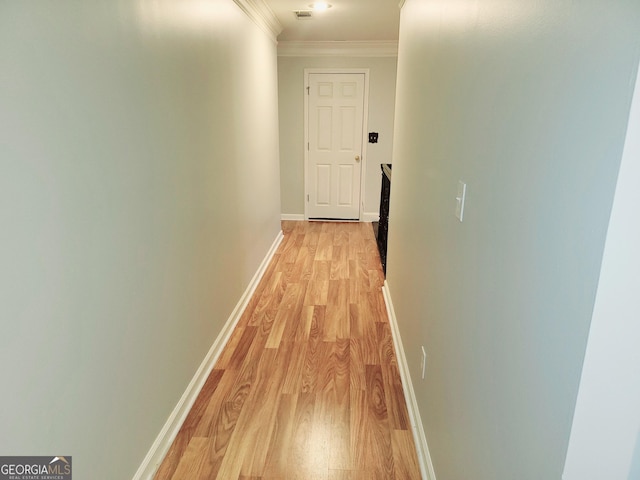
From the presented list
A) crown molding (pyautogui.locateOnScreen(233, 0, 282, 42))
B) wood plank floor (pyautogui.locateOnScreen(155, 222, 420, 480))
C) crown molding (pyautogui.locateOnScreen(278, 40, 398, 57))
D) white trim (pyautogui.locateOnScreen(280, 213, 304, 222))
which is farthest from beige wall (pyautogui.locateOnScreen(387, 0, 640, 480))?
white trim (pyautogui.locateOnScreen(280, 213, 304, 222))

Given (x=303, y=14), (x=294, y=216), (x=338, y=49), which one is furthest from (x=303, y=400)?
(x=338, y=49)

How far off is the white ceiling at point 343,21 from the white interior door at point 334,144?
22.7 inches

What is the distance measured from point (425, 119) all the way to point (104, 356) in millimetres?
1643

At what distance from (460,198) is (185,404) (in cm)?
163

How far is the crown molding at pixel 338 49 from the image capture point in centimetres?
526

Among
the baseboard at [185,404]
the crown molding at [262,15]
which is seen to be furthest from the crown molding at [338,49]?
the baseboard at [185,404]

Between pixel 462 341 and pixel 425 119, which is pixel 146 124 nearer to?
pixel 425 119

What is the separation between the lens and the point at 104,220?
4.51 ft

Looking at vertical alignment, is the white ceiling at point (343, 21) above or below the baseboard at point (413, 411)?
above

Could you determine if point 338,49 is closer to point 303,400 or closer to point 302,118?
point 302,118

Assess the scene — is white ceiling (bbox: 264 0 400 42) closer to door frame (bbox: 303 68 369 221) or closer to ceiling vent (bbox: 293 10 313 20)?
ceiling vent (bbox: 293 10 313 20)

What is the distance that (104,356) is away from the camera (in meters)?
1.40

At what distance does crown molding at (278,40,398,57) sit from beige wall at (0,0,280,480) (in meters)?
3.03

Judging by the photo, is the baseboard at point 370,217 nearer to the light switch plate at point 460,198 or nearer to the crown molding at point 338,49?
the crown molding at point 338,49
